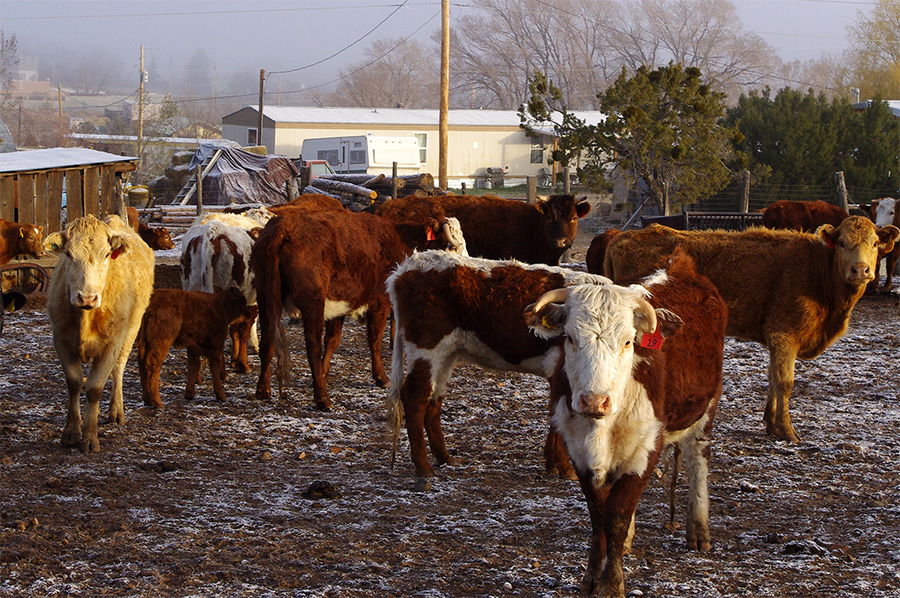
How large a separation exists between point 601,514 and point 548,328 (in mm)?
946

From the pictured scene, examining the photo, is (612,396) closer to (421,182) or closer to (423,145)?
(421,182)

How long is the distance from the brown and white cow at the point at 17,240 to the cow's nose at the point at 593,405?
10992mm

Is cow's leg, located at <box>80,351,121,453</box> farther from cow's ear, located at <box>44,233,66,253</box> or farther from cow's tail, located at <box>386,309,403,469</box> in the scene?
cow's tail, located at <box>386,309,403,469</box>

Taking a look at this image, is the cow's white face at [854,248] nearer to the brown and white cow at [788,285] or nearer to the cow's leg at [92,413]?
the brown and white cow at [788,285]

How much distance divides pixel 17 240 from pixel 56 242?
6.75 m

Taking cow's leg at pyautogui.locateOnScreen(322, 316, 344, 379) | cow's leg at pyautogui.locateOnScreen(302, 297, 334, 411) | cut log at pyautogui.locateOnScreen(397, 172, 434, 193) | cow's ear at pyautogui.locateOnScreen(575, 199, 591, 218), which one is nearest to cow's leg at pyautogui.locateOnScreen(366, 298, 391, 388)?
cow's leg at pyautogui.locateOnScreen(322, 316, 344, 379)

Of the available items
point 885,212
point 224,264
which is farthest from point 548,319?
point 885,212

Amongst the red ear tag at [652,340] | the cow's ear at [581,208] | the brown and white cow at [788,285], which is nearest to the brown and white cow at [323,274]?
the cow's ear at [581,208]

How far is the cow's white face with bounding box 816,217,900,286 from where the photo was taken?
7.71m

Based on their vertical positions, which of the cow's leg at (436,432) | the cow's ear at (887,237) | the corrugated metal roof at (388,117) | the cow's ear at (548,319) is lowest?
the cow's leg at (436,432)

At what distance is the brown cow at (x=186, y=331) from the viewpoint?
8.00 metres

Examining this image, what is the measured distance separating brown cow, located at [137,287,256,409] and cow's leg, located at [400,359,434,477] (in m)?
2.74

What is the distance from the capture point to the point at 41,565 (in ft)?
15.6

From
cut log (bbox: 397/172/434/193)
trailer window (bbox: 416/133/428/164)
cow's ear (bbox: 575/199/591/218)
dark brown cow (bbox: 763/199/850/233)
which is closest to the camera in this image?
cow's ear (bbox: 575/199/591/218)
